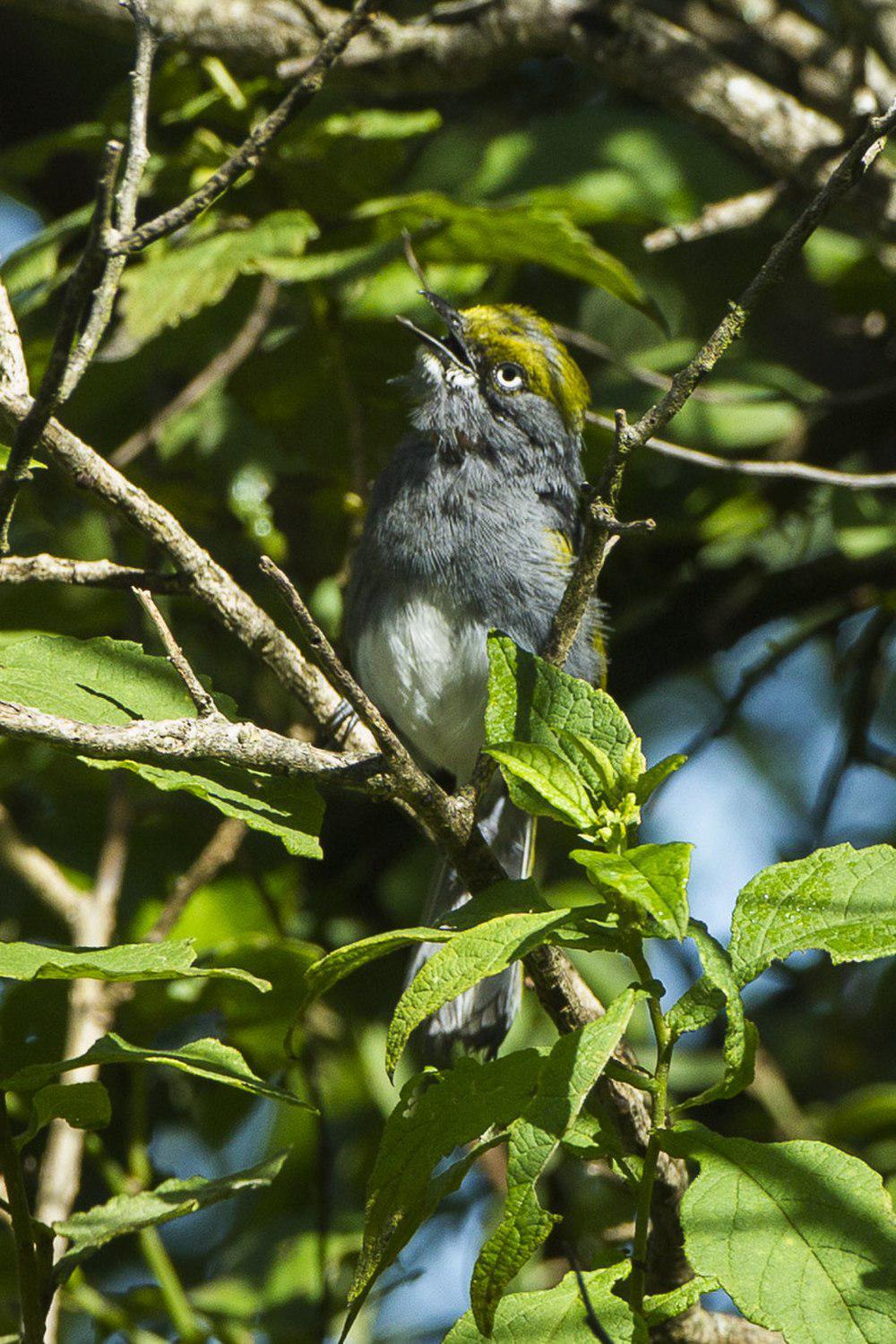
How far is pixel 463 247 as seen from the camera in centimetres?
360

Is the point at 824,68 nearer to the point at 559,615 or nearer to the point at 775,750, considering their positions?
the point at 559,615

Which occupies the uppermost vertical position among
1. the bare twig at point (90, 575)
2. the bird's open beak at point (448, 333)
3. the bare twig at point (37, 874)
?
the bird's open beak at point (448, 333)

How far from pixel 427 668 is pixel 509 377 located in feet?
3.14

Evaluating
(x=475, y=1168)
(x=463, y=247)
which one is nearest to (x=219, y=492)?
(x=463, y=247)

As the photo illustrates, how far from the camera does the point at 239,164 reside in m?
1.98

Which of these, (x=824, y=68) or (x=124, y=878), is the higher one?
(x=824, y=68)

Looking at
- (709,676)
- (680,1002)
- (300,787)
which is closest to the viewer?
(680,1002)

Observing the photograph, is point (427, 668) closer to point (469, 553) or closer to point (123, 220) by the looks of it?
point (469, 553)

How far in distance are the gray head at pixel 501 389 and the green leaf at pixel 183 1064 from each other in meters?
2.24

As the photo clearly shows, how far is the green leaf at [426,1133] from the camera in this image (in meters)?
1.76

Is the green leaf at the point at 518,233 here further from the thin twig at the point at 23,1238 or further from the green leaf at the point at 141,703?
the thin twig at the point at 23,1238

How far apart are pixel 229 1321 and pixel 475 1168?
95 cm

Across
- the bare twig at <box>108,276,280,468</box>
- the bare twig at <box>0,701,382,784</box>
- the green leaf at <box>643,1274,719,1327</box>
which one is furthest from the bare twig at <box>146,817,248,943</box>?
the green leaf at <box>643,1274,719,1327</box>

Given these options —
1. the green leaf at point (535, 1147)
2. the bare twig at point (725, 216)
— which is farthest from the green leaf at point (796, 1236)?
the bare twig at point (725, 216)
